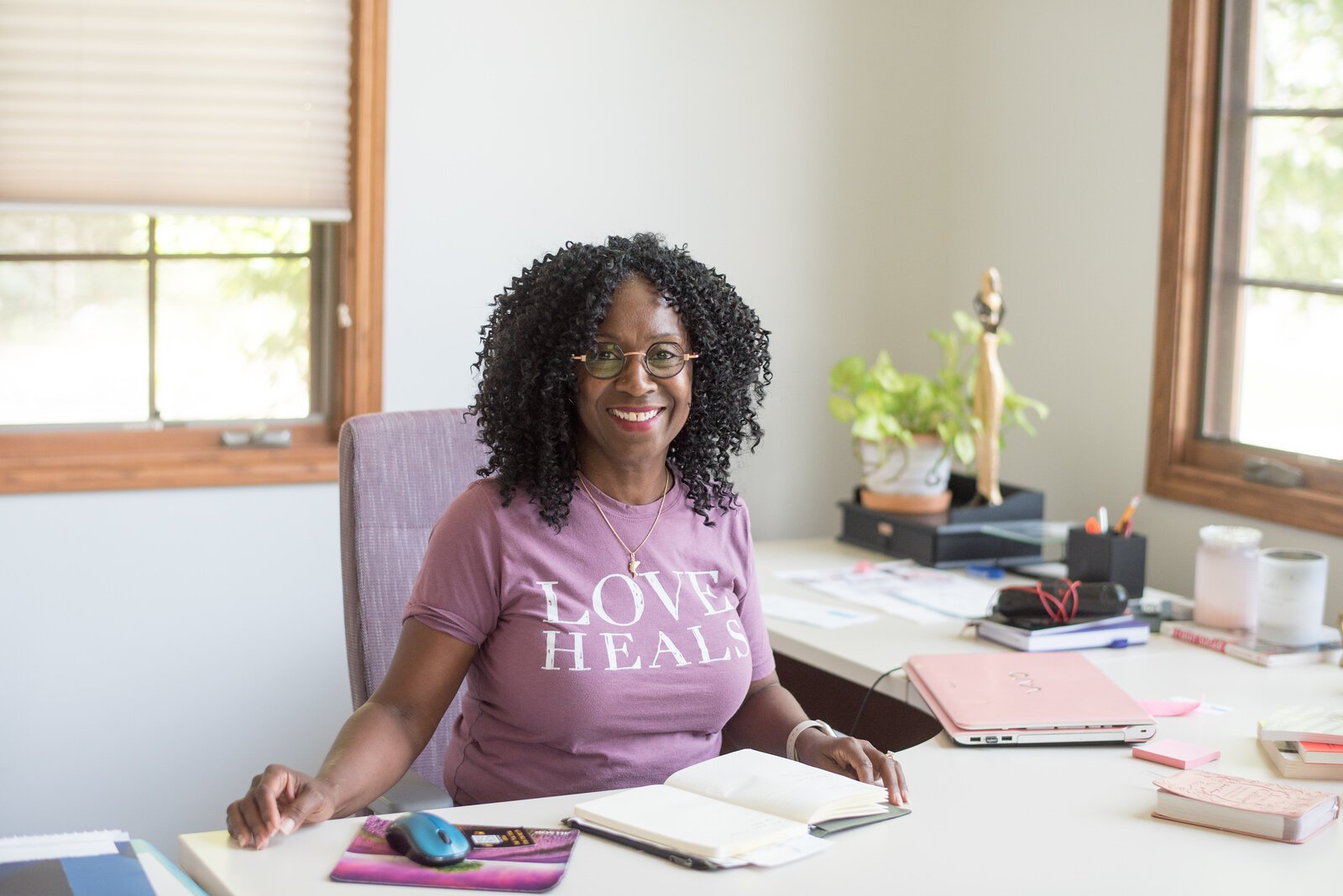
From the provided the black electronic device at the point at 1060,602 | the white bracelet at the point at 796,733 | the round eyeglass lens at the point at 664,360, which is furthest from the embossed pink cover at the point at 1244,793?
the round eyeglass lens at the point at 664,360

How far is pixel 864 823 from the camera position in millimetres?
1484

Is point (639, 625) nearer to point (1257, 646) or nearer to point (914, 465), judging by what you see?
point (1257, 646)

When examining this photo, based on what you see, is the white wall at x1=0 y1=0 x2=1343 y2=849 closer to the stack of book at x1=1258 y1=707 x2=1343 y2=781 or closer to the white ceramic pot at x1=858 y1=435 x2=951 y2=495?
the white ceramic pot at x1=858 y1=435 x2=951 y2=495

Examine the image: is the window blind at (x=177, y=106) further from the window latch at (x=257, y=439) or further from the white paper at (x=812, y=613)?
the white paper at (x=812, y=613)

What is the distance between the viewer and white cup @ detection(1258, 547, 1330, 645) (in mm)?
2225

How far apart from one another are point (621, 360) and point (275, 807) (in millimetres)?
658

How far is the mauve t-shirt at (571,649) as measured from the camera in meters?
1.67

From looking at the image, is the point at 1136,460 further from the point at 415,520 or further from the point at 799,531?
the point at 415,520

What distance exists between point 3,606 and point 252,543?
0.46 meters

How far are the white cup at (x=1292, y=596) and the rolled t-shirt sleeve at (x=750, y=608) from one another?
0.87 metres

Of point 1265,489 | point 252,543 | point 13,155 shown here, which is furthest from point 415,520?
point 1265,489

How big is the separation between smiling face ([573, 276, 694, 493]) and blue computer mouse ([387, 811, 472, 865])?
547mm

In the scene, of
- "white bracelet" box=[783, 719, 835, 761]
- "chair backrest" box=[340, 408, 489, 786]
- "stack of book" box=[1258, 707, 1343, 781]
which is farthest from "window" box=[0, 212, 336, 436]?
"stack of book" box=[1258, 707, 1343, 781]

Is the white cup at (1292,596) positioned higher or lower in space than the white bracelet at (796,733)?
higher
